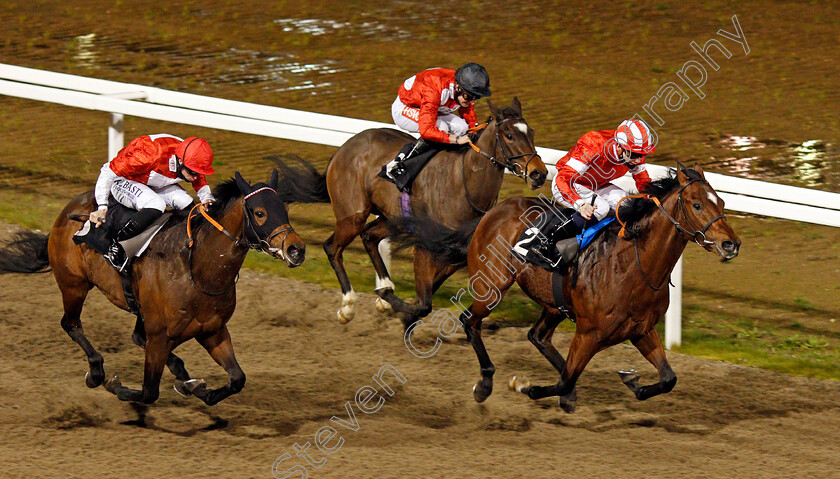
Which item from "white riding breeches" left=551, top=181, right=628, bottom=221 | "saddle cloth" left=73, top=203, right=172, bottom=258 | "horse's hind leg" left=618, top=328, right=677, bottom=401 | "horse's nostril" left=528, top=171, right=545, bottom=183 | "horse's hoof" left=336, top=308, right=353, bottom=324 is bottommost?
"horse's hoof" left=336, top=308, right=353, bottom=324

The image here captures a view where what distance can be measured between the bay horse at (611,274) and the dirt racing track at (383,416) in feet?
0.95

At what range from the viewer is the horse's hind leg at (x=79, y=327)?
6434mm

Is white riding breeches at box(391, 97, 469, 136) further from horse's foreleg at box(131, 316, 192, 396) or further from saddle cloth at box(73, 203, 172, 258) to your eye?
horse's foreleg at box(131, 316, 192, 396)

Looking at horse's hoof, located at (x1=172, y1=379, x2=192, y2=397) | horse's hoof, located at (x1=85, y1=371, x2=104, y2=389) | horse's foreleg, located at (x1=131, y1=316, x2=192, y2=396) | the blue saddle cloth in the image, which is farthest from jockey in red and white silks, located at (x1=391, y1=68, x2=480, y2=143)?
horse's hoof, located at (x1=85, y1=371, x2=104, y2=389)

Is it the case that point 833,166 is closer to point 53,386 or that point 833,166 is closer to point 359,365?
point 359,365

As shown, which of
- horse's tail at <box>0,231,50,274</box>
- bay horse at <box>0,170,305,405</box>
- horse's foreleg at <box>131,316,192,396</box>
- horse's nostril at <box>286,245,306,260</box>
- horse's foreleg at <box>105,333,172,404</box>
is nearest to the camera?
horse's nostril at <box>286,245,306,260</box>

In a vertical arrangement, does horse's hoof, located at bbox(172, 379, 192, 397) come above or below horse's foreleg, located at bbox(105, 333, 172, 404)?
below

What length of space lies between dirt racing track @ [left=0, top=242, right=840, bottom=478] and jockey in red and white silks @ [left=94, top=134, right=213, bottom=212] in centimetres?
112

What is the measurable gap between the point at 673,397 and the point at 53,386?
3456 millimetres

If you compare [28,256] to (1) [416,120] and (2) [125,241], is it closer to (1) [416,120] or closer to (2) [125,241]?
(2) [125,241]

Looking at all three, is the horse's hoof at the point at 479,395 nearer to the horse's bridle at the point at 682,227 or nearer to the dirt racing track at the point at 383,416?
the dirt racing track at the point at 383,416

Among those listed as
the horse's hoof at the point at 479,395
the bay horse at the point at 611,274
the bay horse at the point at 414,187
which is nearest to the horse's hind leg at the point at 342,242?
the bay horse at the point at 414,187

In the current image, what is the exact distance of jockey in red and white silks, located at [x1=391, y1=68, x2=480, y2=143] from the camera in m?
7.45

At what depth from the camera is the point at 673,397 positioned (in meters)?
6.58
